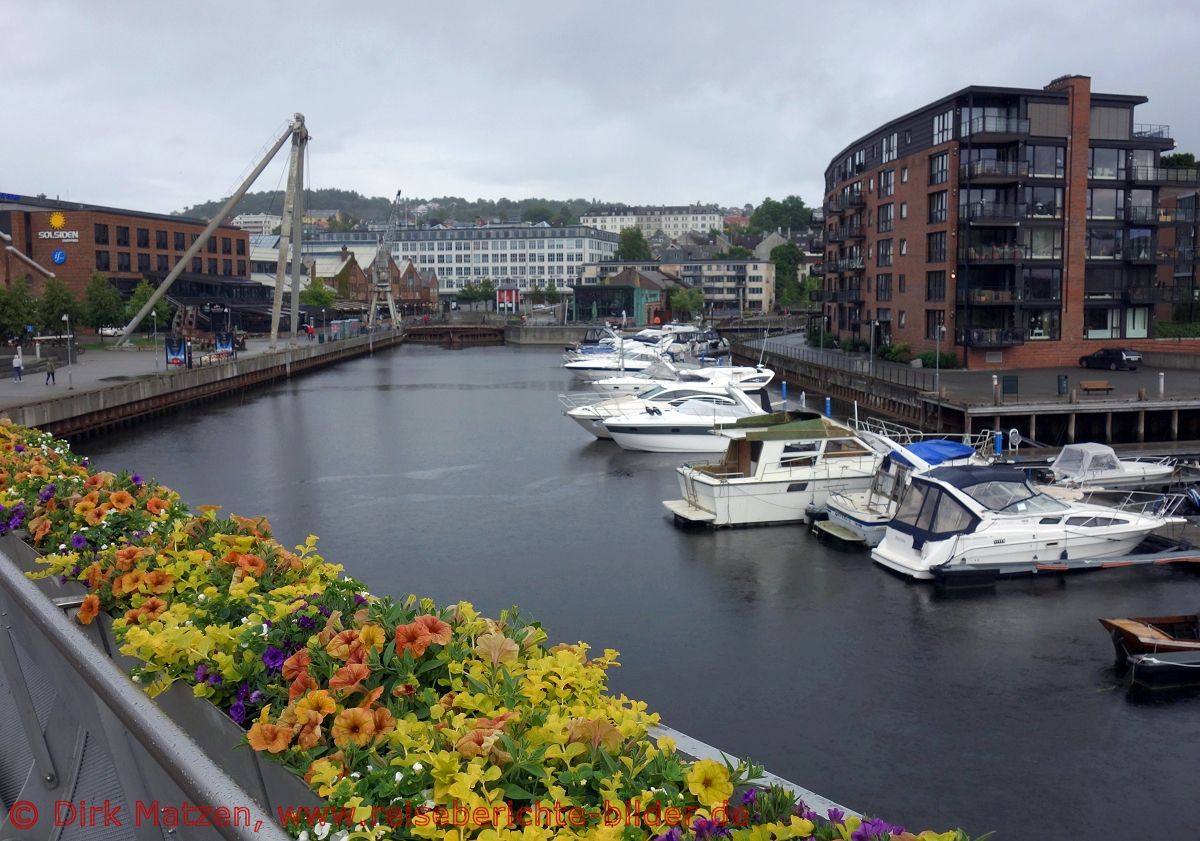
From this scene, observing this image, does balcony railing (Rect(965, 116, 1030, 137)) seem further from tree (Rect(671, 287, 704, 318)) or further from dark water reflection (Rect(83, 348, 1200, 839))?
tree (Rect(671, 287, 704, 318))

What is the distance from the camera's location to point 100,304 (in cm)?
7531

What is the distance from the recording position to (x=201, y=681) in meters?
5.17

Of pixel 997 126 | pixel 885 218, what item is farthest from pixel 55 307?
pixel 997 126

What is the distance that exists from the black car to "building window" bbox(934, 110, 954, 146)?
13.0 m

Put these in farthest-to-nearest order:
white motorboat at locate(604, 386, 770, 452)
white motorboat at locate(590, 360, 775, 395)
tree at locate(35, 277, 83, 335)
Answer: tree at locate(35, 277, 83, 335) → white motorboat at locate(590, 360, 775, 395) → white motorboat at locate(604, 386, 770, 452)

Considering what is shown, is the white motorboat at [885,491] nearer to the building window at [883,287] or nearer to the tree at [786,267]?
the building window at [883,287]

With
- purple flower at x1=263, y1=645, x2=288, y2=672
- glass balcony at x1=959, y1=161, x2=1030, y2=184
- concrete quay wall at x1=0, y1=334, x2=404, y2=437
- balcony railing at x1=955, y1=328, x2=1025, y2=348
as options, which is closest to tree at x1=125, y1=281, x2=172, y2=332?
concrete quay wall at x1=0, y1=334, x2=404, y2=437

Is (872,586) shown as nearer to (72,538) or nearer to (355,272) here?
(72,538)

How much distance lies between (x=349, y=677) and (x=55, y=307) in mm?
67302

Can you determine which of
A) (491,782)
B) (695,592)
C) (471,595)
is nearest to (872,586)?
(695,592)

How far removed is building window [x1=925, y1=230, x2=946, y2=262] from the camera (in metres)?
54.4

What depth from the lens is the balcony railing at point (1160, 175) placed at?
54.4 meters

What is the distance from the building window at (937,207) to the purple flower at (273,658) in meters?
53.7

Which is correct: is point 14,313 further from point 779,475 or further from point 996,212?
point 996,212
